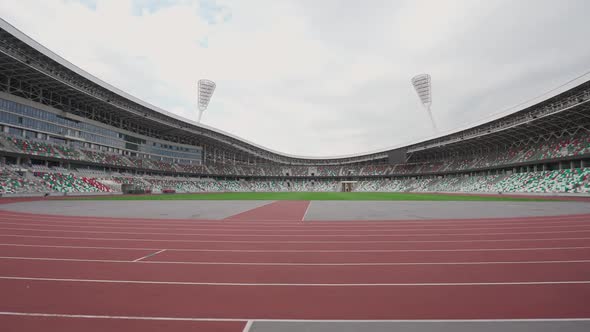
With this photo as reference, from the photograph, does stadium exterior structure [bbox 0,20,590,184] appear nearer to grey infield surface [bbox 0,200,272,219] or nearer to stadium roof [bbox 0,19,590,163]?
stadium roof [bbox 0,19,590,163]

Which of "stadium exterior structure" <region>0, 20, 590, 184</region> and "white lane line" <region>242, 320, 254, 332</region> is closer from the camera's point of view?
"white lane line" <region>242, 320, 254, 332</region>

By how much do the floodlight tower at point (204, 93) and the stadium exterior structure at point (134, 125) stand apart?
945 cm

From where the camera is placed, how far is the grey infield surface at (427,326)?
2859 millimetres

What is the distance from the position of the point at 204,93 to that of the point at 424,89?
55.1 meters

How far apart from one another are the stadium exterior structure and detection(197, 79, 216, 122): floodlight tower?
9.45 meters

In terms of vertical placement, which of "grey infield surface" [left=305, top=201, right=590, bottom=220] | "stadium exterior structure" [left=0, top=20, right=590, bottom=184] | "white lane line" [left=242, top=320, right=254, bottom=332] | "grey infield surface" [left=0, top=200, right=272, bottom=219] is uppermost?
"stadium exterior structure" [left=0, top=20, right=590, bottom=184]

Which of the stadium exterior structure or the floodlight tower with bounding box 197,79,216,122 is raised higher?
the floodlight tower with bounding box 197,79,216,122

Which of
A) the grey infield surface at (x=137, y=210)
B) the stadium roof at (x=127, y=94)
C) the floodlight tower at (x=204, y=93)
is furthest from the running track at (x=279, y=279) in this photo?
the floodlight tower at (x=204, y=93)

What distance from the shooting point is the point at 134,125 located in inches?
2158

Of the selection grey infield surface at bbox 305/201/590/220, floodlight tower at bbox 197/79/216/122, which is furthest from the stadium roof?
grey infield surface at bbox 305/201/590/220

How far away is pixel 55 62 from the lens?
98.4ft

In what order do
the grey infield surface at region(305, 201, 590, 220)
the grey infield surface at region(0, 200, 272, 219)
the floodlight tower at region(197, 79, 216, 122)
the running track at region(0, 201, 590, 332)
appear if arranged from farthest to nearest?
1. the floodlight tower at region(197, 79, 216, 122)
2. the grey infield surface at region(0, 200, 272, 219)
3. the grey infield surface at region(305, 201, 590, 220)
4. the running track at region(0, 201, 590, 332)

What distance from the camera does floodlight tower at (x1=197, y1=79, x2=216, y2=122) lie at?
6912 cm

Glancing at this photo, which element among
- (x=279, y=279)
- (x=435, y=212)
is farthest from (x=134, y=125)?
(x=279, y=279)
